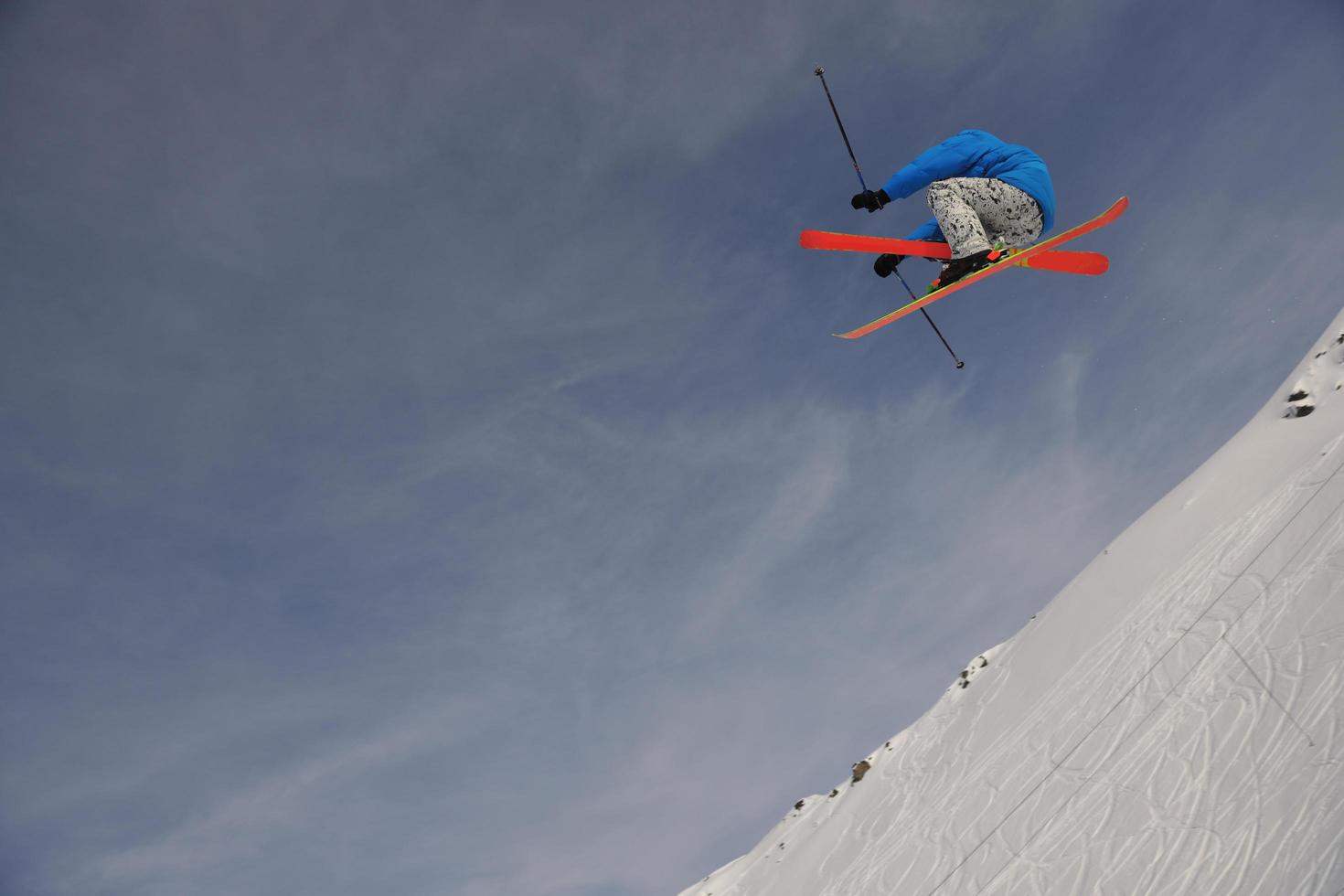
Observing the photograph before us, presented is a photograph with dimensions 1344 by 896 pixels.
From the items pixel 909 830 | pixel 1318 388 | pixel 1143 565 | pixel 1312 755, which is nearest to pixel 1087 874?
pixel 1312 755

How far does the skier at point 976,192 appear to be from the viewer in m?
6.38

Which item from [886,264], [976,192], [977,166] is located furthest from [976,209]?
[886,264]

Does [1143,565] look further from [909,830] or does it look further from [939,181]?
[939,181]

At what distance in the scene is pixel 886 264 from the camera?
23.2 ft

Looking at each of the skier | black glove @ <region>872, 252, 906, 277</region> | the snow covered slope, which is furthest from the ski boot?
the snow covered slope

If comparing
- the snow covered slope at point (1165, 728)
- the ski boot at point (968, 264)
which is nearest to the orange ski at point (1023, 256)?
the ski boot at point (968, 264)

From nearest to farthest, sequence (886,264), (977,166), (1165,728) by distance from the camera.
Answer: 1. (977,166)
2. (886,264)
3. (1165,728)

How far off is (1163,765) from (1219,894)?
3058 millimetres

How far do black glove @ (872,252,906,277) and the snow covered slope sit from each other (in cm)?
644

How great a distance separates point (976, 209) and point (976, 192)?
149 mm

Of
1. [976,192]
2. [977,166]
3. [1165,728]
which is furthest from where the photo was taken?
[1165,728]

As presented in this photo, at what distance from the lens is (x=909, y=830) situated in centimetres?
1494

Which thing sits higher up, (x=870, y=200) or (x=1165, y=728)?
(x=870, y=200)

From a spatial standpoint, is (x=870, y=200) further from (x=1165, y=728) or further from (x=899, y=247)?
(x=1165, y=728)
